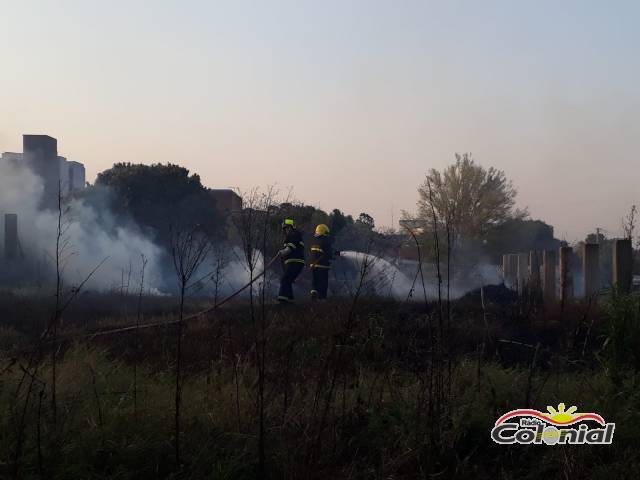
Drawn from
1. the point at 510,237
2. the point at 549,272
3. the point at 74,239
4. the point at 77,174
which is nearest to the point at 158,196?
the point at 74,239

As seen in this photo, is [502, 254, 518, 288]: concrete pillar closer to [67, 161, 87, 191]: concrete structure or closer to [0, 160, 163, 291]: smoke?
[0, 160, 163, 291]: smoke

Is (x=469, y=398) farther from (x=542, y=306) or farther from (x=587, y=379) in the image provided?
(x=542, y=306)

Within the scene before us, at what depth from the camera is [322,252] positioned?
1491 centimetres

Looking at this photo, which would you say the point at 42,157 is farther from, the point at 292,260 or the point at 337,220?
the point at 292,260

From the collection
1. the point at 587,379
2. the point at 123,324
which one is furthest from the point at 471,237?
the point at 587,379

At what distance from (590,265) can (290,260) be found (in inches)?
237

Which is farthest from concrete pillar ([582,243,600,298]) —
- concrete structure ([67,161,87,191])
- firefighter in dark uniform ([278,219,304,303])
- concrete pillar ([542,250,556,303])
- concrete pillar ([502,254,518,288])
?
concrete structure ([67,161,87,191])

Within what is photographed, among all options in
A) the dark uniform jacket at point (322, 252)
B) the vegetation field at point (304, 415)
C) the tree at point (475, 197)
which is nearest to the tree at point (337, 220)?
the tree at point (475, 197)

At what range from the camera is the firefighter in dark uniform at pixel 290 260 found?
44.8 feet

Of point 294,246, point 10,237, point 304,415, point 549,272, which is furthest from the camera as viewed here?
point 10,237

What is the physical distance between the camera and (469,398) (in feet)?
16.3

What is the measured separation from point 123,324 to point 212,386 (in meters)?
5.67

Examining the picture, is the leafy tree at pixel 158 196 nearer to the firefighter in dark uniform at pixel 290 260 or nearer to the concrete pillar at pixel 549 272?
the firefighter in dark uniform at pixel 290 260

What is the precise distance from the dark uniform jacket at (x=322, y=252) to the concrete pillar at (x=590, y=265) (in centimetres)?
524
